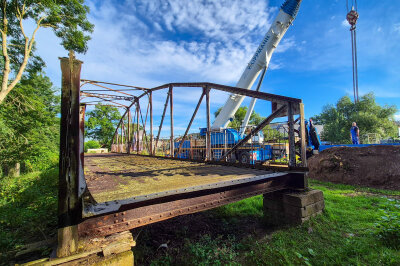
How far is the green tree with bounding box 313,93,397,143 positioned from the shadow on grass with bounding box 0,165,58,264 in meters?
29.6

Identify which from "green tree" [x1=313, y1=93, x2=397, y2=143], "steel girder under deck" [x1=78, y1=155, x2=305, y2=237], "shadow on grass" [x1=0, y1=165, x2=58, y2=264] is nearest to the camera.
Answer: "steel girder under deck" [x1=78, y1=155, x2=305, y2=237]

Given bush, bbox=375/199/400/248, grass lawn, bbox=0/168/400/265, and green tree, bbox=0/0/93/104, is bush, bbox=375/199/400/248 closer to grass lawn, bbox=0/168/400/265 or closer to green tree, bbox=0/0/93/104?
grass lawn, bbox=0/168/400/265

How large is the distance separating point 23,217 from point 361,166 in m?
11.9

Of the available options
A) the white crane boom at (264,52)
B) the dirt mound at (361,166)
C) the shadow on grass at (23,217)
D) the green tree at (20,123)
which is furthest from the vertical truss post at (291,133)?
the green tree at (20,123)

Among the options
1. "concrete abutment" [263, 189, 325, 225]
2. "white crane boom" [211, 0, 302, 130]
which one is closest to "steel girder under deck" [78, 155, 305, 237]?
"concrete abutment" [263, 189, 325, 225]

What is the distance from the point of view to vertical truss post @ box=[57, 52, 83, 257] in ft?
5.68

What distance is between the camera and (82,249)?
A: 1.83 meters

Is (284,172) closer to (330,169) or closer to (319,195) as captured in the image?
(319,195)

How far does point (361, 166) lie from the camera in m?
7.60

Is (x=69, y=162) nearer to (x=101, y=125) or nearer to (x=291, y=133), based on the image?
(x=291, y=133)

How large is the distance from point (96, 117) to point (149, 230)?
36.1 meters

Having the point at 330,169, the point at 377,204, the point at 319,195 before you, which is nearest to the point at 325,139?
the point at 330,169

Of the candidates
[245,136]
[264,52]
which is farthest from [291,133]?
[264,52]

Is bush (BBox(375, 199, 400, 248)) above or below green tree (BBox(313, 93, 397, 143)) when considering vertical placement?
below
